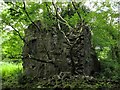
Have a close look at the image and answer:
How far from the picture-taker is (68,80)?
15.7 ft

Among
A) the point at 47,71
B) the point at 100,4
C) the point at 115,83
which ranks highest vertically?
the point at 100,4

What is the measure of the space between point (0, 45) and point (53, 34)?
1.46m

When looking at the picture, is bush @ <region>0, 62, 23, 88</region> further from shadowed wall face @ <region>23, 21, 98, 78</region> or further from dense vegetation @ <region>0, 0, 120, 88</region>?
shadowed wall face @ <region>23, 21, 98, 78</region>

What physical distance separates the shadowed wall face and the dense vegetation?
24 cm

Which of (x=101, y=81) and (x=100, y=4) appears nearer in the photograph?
(x=101, y=81)

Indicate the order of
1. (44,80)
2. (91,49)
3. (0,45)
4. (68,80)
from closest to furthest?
(68,80), (44,80), (91,49), (0,45)

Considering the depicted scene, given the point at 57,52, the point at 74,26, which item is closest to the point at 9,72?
the point at 57,52

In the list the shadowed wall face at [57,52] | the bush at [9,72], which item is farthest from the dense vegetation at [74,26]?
the shadowed wall face at [57,52]

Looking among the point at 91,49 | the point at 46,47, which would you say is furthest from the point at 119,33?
the point at 46,47

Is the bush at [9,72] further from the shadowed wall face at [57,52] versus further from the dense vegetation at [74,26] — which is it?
the shadowed wall face at [57,52]

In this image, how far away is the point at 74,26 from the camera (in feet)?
18.0

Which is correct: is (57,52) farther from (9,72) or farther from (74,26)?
(9,72)

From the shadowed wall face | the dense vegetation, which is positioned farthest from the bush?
the shadowed wall face

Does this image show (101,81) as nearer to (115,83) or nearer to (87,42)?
(115,83)
